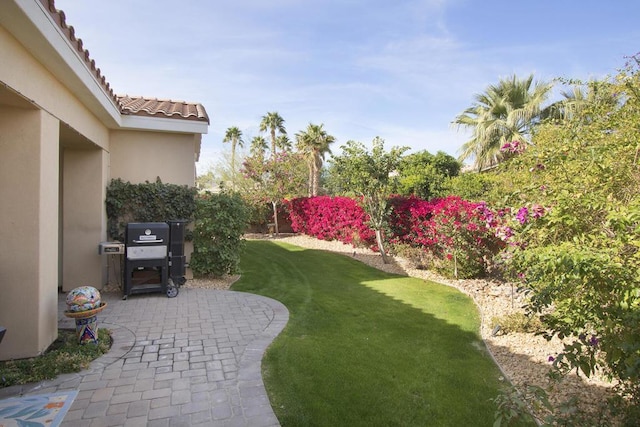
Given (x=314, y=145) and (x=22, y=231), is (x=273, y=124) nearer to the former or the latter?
(x=314, y=145)

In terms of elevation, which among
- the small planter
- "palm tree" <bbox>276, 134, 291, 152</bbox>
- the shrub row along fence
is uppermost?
"palm tree" <bbox>276, 134, 291, 152</bbox>

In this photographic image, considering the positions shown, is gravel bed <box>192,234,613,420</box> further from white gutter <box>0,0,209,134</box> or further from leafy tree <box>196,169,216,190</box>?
leafy tree <box>196,169,216,190</box>

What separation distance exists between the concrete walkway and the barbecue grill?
593 mm

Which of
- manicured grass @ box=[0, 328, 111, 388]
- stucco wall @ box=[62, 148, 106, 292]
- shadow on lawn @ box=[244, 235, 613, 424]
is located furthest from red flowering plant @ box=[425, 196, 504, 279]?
stucco wall @ box=[62, 148, 106, 292]

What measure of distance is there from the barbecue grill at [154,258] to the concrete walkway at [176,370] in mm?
593

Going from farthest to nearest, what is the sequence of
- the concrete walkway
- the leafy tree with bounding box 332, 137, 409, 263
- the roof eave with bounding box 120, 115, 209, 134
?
Answer: the leafy tree with bounding box 332, 137, 409, 263
the roof eave with bounding box 120, 115, 209, 134
the concrete walkway

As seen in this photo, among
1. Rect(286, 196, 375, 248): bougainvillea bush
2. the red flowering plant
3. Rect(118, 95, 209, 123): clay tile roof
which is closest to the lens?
Rect(118, 95, 209, 123): clay tile roof

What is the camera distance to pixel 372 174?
11523mm

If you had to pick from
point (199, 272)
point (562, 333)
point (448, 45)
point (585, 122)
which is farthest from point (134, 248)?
point (448, 45)

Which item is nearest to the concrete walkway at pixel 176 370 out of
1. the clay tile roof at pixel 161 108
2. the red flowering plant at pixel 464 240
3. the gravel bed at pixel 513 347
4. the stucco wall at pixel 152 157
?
the gravel bed at pixel 513 347

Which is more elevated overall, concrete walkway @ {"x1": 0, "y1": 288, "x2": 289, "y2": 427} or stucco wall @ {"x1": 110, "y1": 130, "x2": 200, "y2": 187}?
stucco wall @ {"x1": 110, "y1": 130, "x2": 200, "y2": 187}

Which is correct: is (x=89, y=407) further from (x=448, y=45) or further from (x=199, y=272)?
(x=448, y=45)

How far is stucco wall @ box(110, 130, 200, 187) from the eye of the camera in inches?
335

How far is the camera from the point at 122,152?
8516mm
